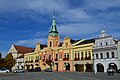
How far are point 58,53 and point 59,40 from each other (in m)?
8.76

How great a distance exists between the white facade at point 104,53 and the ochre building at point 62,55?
7.01 ft

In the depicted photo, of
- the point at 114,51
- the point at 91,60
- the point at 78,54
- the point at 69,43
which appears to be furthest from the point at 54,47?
the point at 114,51

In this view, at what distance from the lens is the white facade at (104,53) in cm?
5625

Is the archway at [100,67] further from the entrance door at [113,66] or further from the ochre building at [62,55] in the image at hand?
the entrance door at [113,66]

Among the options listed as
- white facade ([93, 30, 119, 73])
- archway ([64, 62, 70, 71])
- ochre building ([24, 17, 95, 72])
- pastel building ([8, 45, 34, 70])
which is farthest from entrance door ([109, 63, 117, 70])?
pastel building ([8, 45, 34, 70])

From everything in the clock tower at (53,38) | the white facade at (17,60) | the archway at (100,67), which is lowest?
the archway at (100,67)

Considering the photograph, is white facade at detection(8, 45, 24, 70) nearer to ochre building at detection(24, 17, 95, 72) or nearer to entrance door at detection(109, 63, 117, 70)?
ochre building at detection(24, 17, 95, 72)

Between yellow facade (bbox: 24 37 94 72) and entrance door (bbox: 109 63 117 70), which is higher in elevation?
yellow facade (bbox: 24 37 94 72)

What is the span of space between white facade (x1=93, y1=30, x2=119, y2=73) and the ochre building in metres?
2.14

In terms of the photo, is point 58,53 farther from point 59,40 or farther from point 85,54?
point 85,54

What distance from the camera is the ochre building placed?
2557 inches

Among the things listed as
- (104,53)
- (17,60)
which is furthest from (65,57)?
(17,60)

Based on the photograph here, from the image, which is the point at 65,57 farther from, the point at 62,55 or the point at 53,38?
the point at 53,38

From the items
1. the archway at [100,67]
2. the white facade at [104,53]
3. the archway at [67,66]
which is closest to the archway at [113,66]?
the white facade at [104,53]
